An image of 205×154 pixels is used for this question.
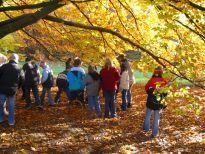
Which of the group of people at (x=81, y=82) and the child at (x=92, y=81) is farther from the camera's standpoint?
the child at (x=92, y=81)

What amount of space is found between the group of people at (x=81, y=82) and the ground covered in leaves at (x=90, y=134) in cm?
42

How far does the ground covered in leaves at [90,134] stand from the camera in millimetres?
8852

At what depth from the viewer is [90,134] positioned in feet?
32.7

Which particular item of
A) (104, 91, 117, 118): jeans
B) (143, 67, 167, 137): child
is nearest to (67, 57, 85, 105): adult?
(104, 91, 117, 118): jeans

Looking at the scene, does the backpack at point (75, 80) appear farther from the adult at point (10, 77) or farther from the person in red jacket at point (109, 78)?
the adult at point (10, 77)

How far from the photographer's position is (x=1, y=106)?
1029 centimetres

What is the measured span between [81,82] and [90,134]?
8.88 ft

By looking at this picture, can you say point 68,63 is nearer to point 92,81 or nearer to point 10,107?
point 92,81

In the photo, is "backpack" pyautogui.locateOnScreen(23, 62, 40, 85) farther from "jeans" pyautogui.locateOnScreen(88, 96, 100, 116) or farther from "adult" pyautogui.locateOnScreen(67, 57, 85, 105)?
"jeans" pyautogui.locateOnScreen(88, 96, 100, 116)

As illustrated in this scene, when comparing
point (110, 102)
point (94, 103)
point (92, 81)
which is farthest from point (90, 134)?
point (94, 103)

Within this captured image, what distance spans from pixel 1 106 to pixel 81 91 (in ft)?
10.1

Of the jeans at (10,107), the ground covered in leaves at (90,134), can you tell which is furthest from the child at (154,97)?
the jeans at (10,107)

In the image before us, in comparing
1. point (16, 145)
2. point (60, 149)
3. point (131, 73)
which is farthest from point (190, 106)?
point (131, 73)

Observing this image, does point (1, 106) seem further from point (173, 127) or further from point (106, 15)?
point (173, 127)
